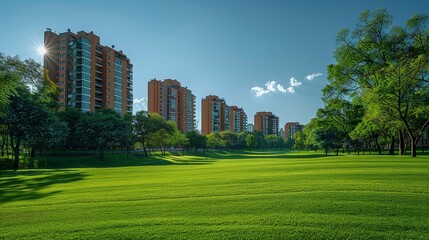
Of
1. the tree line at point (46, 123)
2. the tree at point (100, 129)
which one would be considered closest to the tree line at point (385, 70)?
the tree line at point (46, 123)

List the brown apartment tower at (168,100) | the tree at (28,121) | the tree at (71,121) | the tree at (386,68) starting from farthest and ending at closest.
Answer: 1. the brown apartment tower at (168,100)
2. the tree at (71,121)
3. the tree at (28,121)
4. the tree at (386,68)

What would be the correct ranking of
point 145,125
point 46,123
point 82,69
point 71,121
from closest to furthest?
point 46,123 → point 71,121 → point 145,125 → point 82,69

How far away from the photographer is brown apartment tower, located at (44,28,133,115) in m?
100

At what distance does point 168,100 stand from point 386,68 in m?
156

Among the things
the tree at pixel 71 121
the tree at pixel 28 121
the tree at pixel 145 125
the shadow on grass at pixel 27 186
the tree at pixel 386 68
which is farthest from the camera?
the tree at pixel 145 125

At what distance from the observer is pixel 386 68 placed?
1069 inches

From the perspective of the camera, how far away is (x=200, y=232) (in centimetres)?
619

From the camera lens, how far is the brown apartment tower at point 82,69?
100125mm

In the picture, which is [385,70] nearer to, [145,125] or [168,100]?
[145,125]

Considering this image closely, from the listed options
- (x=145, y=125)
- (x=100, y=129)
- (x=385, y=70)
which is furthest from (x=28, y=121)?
(x=385, y=70)

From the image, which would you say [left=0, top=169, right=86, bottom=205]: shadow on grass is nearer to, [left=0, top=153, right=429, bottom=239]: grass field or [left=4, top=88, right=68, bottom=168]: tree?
[left=0, top=153, right=429, bottom=239]: grass field

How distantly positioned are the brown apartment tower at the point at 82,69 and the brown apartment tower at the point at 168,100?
188 ft

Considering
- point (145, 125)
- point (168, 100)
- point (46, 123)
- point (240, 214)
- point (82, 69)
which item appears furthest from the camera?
point (168, 100)

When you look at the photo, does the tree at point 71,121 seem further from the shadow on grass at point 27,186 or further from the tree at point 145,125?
the shadow on grass at point 27,186
